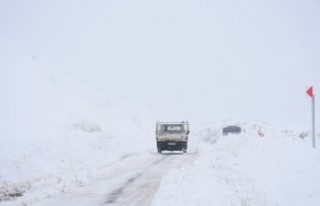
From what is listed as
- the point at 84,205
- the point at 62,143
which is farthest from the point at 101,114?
the point at 84,205

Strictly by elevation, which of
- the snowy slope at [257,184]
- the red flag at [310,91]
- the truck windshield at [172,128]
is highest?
the red flag at [310,91]

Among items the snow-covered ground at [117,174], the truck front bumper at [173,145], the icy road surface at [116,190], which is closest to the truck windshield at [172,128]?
the truck front bumper at [173,145]

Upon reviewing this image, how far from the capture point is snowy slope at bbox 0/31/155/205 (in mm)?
15441

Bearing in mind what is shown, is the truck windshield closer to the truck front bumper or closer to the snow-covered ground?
the truck front bumper

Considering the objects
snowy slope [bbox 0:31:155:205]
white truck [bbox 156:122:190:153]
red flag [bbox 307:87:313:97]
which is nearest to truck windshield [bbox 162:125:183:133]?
white truck [bbox 156:122:190:153]

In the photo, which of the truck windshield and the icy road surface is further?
the truck windshield

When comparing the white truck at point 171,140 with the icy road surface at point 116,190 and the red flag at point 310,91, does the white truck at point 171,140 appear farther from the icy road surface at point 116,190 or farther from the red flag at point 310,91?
the red flag at point 310,91

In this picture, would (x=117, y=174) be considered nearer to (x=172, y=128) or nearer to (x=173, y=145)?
(x=173, y=145)

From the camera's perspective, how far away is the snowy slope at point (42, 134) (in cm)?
1544

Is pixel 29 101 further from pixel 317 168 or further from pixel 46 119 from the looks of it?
pixel 317 168

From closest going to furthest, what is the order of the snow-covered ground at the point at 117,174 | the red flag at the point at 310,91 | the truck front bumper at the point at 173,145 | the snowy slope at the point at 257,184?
the snowy slope at the point at 257,184 < the snow-covered ground at the point at 117,174 < the red flag at the point at 310,91 < the truck front bumper at the point at 173,145

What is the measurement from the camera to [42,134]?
25375 mm

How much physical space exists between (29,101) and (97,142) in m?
7.62

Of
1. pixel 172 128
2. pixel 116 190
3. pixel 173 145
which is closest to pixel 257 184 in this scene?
pixel 116 190
